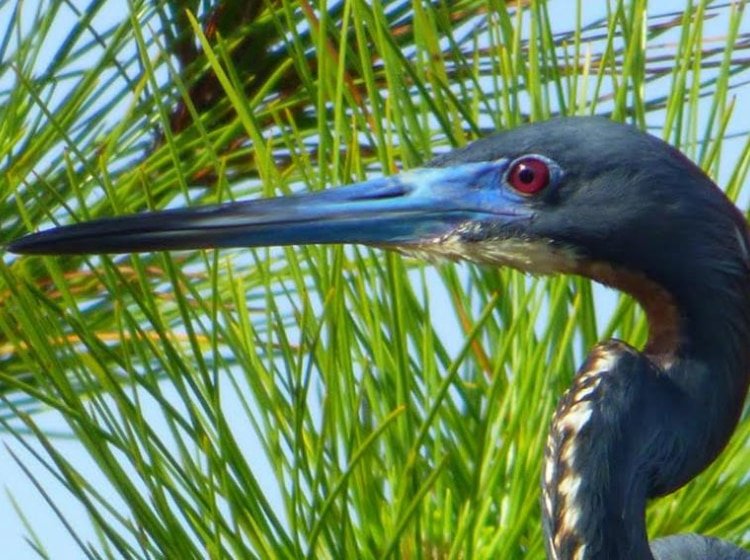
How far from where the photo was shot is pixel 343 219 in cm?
167

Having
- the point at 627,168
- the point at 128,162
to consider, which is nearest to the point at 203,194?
the point at 128,162

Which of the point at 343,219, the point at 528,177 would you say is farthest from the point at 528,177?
the point at 343,219

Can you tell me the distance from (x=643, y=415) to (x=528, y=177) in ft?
0.74

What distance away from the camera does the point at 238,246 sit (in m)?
1.63

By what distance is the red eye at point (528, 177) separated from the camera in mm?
1697

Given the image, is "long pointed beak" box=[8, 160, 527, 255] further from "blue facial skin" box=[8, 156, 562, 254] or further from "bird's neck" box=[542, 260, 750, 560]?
"bird's neck" box=[542, 260, 750, 560]

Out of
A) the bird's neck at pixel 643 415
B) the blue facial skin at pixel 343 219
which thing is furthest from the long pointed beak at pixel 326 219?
the bird's neck at pixel 643 415

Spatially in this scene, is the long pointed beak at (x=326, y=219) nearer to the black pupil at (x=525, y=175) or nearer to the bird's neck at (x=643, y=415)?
the black pupil at (x=525, y=175)

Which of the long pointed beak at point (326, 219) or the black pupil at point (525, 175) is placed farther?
the black pupil at point (525, 175)

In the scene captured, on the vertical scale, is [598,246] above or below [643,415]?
above

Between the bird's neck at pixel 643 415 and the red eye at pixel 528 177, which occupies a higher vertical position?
the red eye at pixel 528 177

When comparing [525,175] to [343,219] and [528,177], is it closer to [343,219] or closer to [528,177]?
[528,177]

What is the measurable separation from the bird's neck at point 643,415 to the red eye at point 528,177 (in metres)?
0.09

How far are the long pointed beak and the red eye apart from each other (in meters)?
0.01
